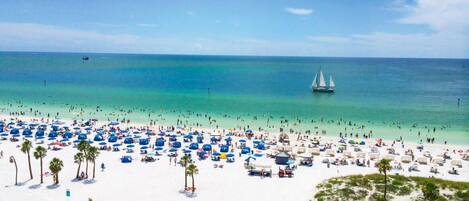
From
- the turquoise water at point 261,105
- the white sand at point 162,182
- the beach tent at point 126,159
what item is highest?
the turquoise water at point 261,105

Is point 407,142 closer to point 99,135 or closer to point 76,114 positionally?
point 99,135

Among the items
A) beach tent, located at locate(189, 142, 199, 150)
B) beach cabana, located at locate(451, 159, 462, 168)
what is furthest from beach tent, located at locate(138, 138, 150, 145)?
beach cabana, located at locate(451, 159, 462, 168)

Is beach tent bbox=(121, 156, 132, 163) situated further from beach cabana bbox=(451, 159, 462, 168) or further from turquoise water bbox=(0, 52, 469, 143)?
beach cabana bbox=(451, 159, 462, 168)

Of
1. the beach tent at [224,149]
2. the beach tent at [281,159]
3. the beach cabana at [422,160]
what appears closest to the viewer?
the beach tent at [281,159]

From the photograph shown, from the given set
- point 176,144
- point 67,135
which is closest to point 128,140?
point 176,144

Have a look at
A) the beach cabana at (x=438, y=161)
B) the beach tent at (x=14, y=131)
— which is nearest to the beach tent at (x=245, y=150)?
the beach cabana at (x=438, y=161)

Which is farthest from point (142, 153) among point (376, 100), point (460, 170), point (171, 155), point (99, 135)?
point (376, 100)

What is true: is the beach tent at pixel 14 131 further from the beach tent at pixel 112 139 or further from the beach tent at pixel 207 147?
the beach tent at pixel 207 147

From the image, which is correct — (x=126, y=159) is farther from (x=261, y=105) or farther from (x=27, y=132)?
(x=261, y=105)

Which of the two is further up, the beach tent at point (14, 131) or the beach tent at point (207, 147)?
the beach tent at point (14, 131)
